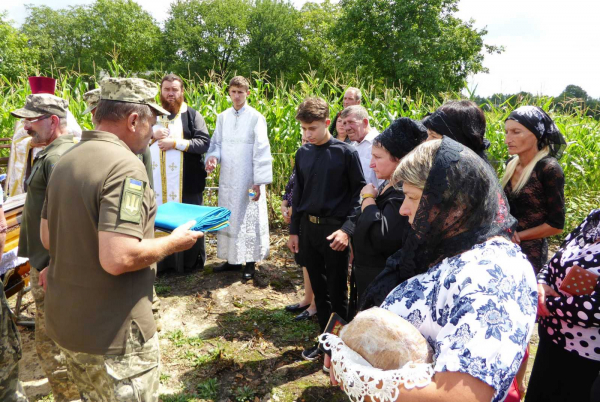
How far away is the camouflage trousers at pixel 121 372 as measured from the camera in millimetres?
1780

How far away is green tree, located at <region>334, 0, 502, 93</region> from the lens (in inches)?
1219

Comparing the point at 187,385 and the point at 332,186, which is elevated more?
the point at 332,186

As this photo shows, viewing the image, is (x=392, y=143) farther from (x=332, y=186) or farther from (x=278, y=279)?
(x=278, y=279)

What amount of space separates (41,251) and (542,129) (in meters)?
3.35

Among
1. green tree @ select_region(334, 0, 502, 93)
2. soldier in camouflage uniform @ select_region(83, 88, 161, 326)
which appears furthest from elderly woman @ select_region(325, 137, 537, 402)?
green tree @ select_region(334, 0, 502, 93)

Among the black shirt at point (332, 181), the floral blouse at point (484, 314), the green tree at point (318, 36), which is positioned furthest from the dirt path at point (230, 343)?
the green tree at point (318, 36)

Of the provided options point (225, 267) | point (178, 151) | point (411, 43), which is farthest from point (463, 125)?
point (411, 43)

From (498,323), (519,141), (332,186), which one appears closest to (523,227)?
(519,141)

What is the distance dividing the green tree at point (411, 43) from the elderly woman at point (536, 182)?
96.0ft

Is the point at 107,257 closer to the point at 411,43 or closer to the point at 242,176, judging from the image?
the point at 242,176

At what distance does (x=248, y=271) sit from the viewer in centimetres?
507

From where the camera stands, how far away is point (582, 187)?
695cm

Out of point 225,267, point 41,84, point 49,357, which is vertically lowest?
point 225,267

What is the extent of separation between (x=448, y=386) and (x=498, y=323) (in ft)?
0.67
